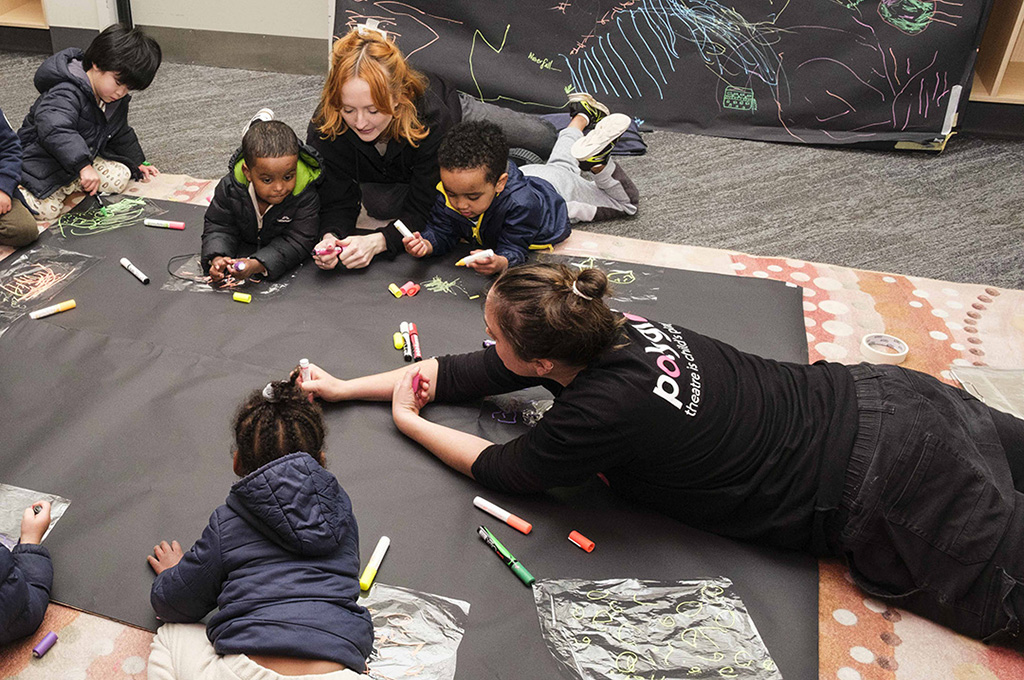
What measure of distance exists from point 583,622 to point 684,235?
1668 millimetres

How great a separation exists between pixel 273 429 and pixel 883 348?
169 cm

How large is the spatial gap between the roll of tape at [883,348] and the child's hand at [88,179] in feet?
8.00

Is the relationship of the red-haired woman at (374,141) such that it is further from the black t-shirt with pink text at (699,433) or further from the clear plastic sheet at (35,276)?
the black t-shirt with pink text at (699,433)

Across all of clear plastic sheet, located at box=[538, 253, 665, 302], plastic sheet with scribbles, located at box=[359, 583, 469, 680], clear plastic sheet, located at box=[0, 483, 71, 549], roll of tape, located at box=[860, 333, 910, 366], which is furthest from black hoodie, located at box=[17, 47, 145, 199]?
roll of tape, located at box=[860, 333, 910, 366]

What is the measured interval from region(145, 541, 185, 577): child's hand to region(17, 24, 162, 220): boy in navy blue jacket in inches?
61.5

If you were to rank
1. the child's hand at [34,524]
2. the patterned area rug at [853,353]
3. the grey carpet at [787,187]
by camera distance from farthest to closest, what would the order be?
1. the grey carpet at [787,187]
2. the child's hand at [34,524]
3. the patterned area rug at [853,353]

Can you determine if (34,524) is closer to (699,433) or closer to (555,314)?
(555,314)

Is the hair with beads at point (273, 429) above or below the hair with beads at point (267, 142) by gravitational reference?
below

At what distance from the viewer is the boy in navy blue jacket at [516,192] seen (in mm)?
2330

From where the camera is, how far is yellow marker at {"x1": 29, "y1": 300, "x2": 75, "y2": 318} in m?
2.21

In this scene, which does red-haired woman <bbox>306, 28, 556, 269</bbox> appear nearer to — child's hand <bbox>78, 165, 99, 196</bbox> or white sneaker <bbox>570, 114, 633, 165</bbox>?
white sneaker <bbox>570, 114, 633, 165</bbox>

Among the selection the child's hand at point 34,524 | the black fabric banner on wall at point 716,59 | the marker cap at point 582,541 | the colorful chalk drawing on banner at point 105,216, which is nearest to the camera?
the child's hand at point 34,524

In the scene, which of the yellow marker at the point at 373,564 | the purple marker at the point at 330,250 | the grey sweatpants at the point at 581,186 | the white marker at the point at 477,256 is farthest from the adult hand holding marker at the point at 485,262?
the yellow marker at the point at 373,564

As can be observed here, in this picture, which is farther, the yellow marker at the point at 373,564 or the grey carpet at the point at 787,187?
the grey carpet at the point at 787,187
